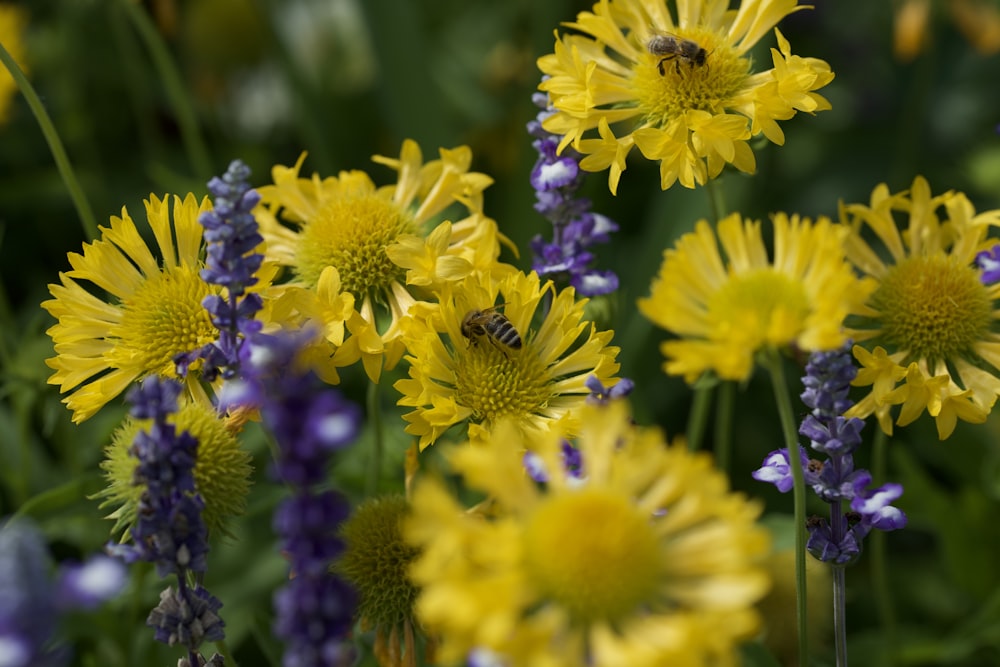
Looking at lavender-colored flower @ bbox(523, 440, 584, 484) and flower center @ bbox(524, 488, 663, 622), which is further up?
lavender-colored flower @ bbox(523, 440, 584, 484)

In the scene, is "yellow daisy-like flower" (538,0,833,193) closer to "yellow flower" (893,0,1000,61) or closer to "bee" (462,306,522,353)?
"bee" (462,306,522,353)

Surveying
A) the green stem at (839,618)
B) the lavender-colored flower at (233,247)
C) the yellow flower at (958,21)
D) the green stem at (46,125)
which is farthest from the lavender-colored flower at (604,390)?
the yellow flower at (958,21)

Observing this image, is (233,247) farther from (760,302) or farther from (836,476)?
(836,476)

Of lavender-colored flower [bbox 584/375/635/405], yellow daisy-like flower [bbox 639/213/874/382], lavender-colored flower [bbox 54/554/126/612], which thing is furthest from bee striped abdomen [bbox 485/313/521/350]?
lavender-colored flower [bbox 54/554/126/612]

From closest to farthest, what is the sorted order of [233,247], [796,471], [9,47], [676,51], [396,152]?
[796,471], [233,247], [676,51], [9,47], [396,152]

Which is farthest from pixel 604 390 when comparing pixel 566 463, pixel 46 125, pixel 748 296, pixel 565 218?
pixel 46 125

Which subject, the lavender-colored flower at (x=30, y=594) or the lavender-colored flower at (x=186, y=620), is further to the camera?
the lavender-colored flower at (x=186, y=620)

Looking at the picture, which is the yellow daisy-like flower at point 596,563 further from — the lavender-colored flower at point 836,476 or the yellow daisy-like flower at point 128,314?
the yellow daisy-like flower at point 128,314
